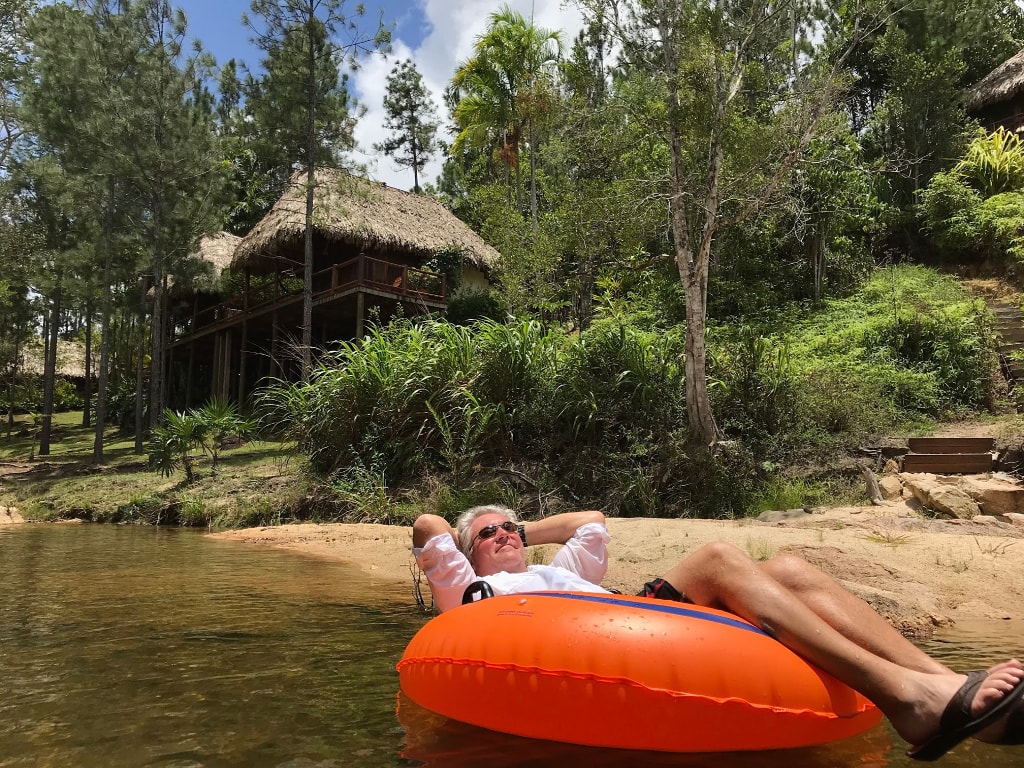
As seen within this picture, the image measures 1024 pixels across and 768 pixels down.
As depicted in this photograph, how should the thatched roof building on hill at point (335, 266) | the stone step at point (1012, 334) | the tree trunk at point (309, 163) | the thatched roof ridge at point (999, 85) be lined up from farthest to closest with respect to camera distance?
the thatched roof ridge at point (999, 85)
the thatched roof building on hill at point (335, 266)
the tree trunk at point (309, 163)
the stone step at point (1012, 334)

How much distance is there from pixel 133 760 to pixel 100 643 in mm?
1574

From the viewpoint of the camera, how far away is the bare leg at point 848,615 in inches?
78.7

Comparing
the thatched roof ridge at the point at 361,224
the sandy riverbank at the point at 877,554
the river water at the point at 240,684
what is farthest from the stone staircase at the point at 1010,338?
the thatched roof ridge at the point at 361,224

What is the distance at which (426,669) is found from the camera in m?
2.31

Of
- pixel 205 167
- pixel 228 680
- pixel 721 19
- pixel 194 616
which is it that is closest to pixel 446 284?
pixel 205 167

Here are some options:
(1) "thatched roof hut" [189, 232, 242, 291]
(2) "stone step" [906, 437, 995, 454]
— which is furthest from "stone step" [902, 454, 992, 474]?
(1) "thatched roof hut" [189, 232, 242, 291]

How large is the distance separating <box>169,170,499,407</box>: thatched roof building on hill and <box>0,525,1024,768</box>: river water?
1110cm

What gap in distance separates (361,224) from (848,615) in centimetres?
1601

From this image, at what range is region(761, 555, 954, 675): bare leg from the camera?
6.56 ft

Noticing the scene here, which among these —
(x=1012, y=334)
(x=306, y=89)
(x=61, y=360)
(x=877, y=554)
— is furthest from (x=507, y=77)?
(x=61, y=360)

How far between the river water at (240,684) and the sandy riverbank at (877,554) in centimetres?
37

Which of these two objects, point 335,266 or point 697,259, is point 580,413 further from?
point 335,266

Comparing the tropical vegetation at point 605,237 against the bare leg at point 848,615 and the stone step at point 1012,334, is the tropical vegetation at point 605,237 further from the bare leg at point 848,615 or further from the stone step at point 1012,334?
the bare leg at point 848,615

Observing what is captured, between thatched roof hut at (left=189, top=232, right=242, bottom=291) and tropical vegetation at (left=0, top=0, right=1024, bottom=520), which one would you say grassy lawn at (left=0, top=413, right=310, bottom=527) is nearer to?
tropical vegetation at (left=0, top=0, right=1024, bottom=520)
